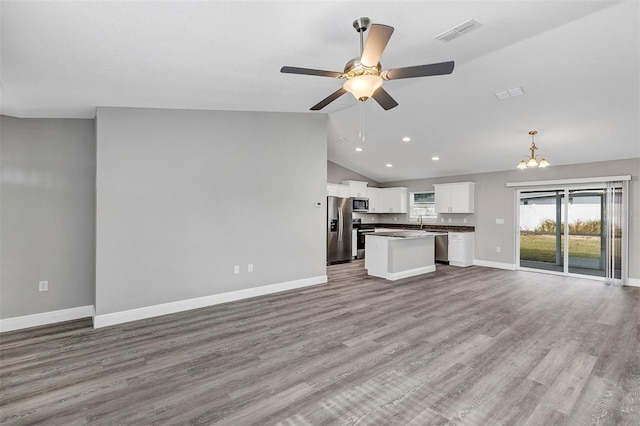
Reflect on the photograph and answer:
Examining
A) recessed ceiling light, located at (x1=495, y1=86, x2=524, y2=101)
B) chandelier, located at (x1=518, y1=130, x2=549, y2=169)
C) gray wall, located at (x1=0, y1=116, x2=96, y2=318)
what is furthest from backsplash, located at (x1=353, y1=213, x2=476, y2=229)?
gray wall, located at (x1=0, y1=116, x2=96, y2=318)

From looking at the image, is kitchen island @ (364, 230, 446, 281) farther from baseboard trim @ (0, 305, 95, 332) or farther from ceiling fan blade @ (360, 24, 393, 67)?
baseboard trim @ (0, 305, 95, 332)

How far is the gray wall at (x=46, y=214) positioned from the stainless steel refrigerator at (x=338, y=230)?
4931 millimetres

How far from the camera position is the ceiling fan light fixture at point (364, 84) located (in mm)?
2334

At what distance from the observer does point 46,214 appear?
12.1 feet

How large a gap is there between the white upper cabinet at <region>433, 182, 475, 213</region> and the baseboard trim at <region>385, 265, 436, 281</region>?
200cm

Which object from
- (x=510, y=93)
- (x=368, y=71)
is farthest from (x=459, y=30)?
(x=510, y=93)

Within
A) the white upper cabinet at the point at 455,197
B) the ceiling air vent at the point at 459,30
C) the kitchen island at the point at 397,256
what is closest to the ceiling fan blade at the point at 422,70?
the ceiling air vent at the point at 459,30

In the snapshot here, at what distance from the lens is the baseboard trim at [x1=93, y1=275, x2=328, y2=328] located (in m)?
3.56

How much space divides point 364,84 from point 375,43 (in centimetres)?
37

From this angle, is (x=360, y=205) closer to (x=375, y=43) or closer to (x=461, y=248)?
(x=461, y=248)

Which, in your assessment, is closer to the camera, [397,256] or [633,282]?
[633,282]

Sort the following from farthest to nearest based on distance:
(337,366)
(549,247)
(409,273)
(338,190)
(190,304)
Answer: (338,190)
(549,247)
(409,273)
(190,304)
(337,366)

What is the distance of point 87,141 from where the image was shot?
154 inches

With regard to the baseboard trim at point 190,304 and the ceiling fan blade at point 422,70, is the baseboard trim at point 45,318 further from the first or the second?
the ceiling fan blade at point 422,70
